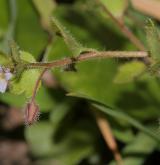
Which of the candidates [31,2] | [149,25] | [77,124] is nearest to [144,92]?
[77,124]

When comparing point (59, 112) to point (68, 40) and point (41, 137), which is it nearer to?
point (41, 137)

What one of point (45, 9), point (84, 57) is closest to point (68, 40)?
point (84, 57)

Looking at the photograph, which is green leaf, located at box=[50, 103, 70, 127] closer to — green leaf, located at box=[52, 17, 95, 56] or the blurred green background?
the blurred green background

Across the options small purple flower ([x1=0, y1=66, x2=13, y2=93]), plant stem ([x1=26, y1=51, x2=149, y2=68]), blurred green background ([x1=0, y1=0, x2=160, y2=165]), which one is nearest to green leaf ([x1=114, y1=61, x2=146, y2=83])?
blurred green background ([x1=0, y1=0, x2=160, y2=165])

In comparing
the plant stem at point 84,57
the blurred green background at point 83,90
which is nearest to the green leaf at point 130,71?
the blurred green background at point 83,90

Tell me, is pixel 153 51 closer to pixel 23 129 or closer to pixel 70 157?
pixel 70 157

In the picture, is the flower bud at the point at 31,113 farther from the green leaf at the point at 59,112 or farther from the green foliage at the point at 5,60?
the green leaf at the point at 59,112
